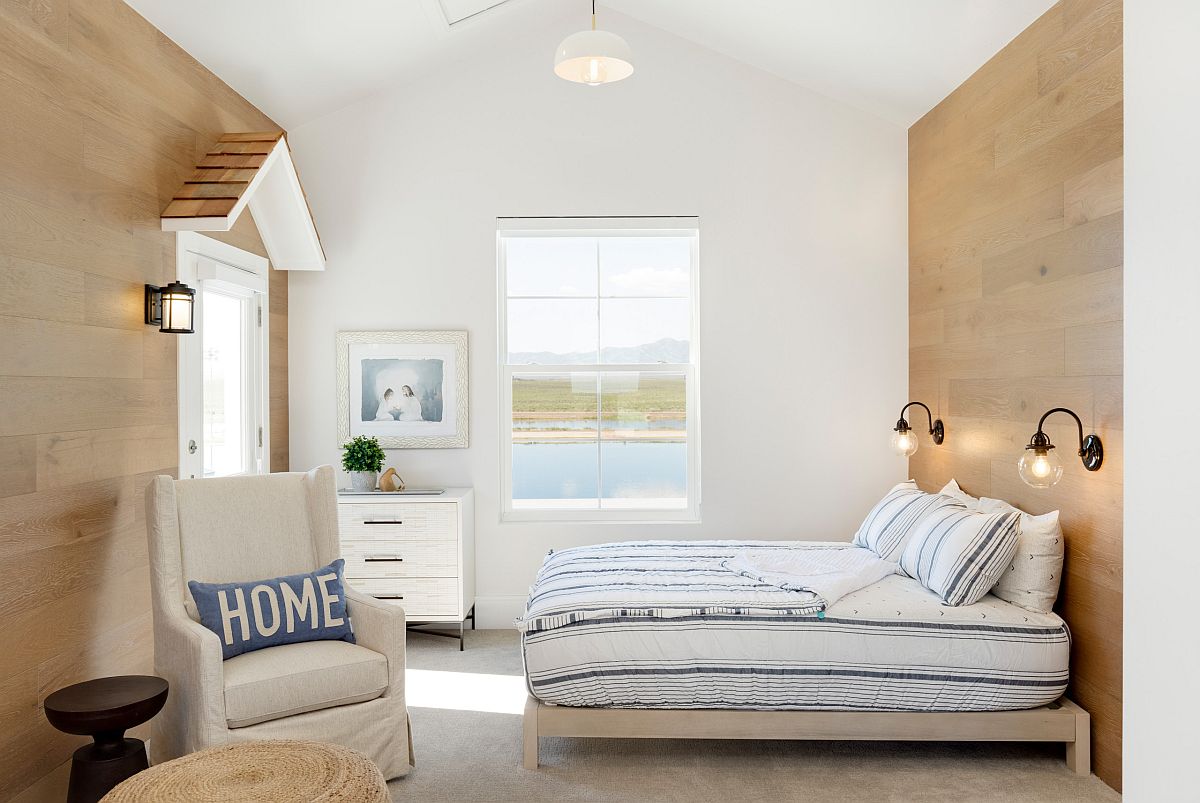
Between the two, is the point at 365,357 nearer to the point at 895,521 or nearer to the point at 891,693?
the point at 895,521

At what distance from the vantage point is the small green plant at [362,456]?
447 cm

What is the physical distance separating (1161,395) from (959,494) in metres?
3.55

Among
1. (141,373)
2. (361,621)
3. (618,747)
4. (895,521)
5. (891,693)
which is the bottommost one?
(618,747)

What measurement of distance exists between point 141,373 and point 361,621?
1.25m

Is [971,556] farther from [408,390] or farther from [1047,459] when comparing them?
[408,390]

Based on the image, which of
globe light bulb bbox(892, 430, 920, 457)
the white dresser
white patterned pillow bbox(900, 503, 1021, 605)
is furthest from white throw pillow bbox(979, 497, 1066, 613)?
the white dresser

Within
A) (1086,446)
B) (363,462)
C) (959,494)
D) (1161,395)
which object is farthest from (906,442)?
(1161,395)

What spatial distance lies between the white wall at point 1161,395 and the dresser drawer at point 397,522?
12.9ft

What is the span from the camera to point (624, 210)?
15.6 feet

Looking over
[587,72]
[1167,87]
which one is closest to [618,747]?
[587,72]

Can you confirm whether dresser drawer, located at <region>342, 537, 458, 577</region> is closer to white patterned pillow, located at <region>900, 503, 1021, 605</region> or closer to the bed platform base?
the bed platform base

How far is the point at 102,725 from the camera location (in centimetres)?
231

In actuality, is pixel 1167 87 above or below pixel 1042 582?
above

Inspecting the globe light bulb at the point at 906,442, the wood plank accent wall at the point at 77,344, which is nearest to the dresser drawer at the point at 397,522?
the wood plank accent wall at the point at 77,344
